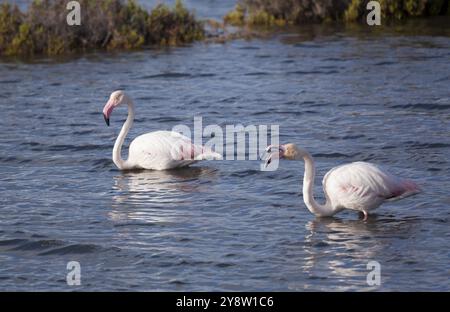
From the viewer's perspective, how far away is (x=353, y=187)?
408 inches

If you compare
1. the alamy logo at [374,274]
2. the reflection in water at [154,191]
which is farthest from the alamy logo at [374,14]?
the alamy logo at [374,274]

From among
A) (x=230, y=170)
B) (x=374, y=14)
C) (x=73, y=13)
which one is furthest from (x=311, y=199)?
(x=374, y=14)

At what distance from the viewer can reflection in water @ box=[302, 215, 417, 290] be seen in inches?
360

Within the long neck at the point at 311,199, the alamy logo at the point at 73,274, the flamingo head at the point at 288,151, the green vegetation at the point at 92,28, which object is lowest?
the alamy logo at the point at 73,274

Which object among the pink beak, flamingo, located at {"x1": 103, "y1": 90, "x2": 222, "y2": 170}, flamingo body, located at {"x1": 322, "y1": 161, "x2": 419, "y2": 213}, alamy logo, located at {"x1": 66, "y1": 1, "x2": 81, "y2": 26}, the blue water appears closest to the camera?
the blue water

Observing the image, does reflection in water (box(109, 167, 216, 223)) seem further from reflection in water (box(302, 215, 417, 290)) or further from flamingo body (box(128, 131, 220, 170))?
reflection in water (box(302, 215, 417, 290))

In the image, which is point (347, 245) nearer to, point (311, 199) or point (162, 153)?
point (311, 199)

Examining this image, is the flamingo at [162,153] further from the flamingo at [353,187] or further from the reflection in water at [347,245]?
the reflection in water at [347,245]

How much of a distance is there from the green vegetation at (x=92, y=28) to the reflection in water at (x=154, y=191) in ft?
25.8

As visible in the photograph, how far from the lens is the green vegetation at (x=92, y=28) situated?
20.1 meters

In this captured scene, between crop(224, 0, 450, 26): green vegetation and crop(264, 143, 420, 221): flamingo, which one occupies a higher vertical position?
crop(224, 0, 450, 26): green vegetation

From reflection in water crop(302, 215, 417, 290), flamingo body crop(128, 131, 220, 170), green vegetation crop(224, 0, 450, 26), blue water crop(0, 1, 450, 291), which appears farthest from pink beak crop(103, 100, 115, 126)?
green vegetation crop(224, 0, 450, 26)

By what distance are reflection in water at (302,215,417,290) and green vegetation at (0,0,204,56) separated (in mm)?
10794
